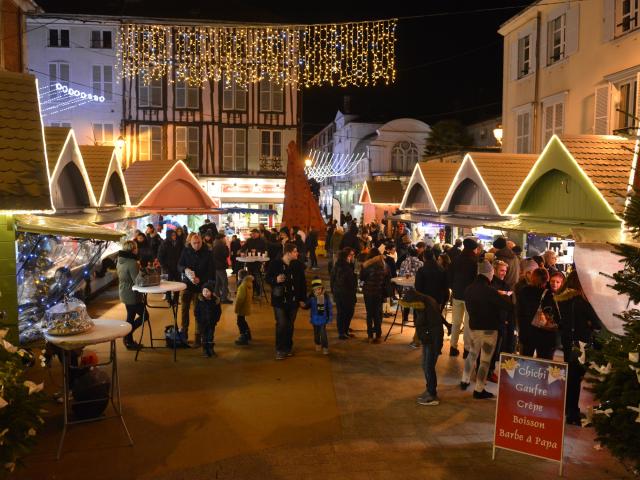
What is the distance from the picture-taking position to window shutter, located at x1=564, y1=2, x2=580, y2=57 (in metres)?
15.8

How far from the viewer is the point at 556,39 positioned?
17.3m

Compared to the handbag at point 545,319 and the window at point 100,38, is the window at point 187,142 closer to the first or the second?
the window at point 100,38

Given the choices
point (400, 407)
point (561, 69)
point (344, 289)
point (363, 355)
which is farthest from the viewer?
point (561, 69)

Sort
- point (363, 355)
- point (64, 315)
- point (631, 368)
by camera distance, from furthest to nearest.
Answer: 1. point (363, 355)
2. point (64, 315)
3. point (631, 368)

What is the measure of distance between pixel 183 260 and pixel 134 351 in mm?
1730

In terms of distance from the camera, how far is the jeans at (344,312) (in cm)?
1098

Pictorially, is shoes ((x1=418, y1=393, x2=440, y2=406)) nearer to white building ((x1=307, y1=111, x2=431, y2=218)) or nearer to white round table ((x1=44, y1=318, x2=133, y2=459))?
white round table ((x1=44, y1=318, x2=133, y2=459))

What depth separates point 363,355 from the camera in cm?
1004

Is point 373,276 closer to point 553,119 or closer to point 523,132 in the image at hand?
point 553,119

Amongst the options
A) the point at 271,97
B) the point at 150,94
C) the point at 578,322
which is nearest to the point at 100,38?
the point at 150,94

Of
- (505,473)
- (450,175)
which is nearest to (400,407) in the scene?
(505,473)

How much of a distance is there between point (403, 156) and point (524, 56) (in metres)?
28.0

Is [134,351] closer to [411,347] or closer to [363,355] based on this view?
[363,355]

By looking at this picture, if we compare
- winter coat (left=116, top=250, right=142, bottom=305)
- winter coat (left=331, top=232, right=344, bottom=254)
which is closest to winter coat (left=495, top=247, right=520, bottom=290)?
winter coat (left=116, top=250, right=142, bottom=305)
